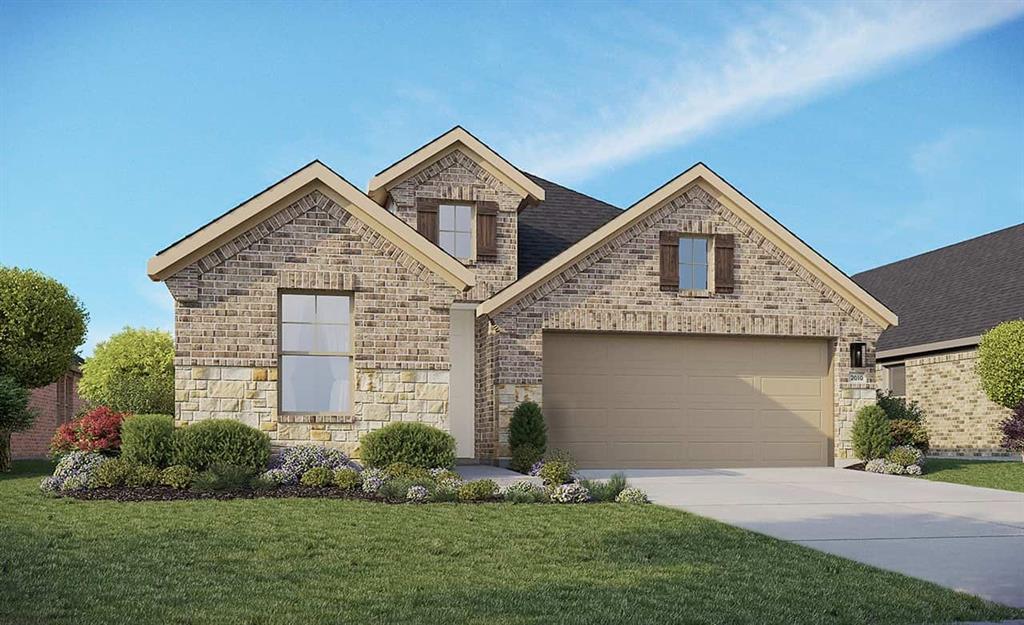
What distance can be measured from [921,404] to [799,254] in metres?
11.7

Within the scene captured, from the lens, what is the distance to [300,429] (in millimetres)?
16859

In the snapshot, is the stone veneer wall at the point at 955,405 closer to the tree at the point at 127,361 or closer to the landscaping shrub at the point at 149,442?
the landscaping shrub at the point at 149,442

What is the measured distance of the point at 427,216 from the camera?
22141 mm

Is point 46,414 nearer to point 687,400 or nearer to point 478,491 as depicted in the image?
point 687,400

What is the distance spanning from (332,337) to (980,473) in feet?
42.8

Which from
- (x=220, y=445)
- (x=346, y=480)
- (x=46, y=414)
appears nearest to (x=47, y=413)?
(x=46, y=414)

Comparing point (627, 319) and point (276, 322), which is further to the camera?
point (627, 319)

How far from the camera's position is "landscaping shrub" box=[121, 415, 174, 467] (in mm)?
15562

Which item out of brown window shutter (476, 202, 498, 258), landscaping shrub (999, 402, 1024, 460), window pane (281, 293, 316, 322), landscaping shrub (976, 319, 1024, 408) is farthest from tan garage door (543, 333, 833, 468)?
landscaping shrub (976, 319, 1024, 408)

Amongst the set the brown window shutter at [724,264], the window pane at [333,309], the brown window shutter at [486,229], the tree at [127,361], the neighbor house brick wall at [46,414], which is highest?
the brown window shutter at [486,229]

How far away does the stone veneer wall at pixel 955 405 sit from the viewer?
27.9m

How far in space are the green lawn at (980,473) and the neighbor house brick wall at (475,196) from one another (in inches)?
376

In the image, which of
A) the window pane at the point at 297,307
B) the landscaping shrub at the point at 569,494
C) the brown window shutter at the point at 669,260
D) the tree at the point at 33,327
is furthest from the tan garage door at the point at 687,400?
the tree at the point at 33,327

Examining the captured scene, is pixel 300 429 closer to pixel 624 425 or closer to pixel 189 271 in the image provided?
pixel 189 271
